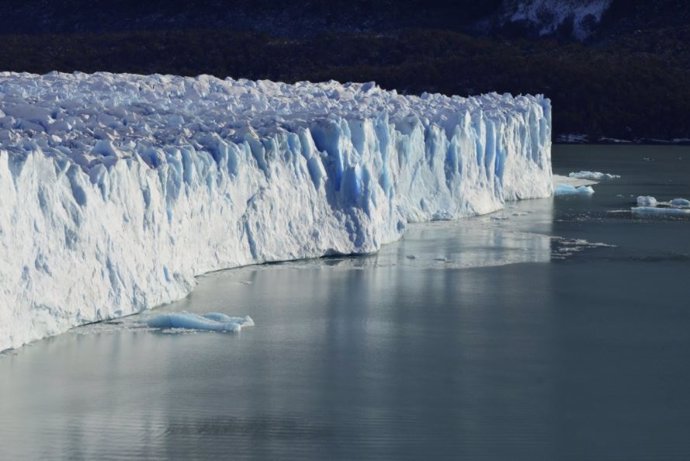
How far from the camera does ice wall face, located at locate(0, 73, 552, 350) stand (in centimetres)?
879

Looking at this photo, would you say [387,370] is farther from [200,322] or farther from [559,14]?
[559,14]

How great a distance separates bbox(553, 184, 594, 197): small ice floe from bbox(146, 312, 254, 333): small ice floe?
35.5 ft

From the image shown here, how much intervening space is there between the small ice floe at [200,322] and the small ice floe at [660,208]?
8.68 meters

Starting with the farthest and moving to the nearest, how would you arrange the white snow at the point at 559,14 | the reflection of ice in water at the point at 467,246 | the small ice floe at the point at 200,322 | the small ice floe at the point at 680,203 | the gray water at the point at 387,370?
the white snow at the point at 559,14 < the small ice floe at the point at 680,203 < the reflection of ice in water at the point at 467,246 < the small ice floe at the point at 200,322 < the gray water at the point at 387,370

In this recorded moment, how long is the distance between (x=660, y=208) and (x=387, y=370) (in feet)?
32.8

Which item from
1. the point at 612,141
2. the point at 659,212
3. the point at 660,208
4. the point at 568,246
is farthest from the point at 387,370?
the point at 612,141

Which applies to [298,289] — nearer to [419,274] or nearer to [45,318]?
[419,274]

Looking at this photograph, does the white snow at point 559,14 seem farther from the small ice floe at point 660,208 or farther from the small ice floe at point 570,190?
the small ice floe at point 660,208

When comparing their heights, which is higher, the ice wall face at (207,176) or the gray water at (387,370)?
the ice wall face at (207,176)

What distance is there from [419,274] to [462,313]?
165cm

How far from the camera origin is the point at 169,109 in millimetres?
13938

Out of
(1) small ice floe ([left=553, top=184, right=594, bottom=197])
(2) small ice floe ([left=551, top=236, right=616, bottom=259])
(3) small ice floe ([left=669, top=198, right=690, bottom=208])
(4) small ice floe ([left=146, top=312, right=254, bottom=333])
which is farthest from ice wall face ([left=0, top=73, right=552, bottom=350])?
(3) small ice floe ([left=669, top=198, right=690, bottom=208])

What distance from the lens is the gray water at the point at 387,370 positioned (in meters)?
7.28

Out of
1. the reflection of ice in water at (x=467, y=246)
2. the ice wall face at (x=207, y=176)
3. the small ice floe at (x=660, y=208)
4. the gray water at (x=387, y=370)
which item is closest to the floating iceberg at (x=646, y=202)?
the small ice floe at (x=660, y=208)
